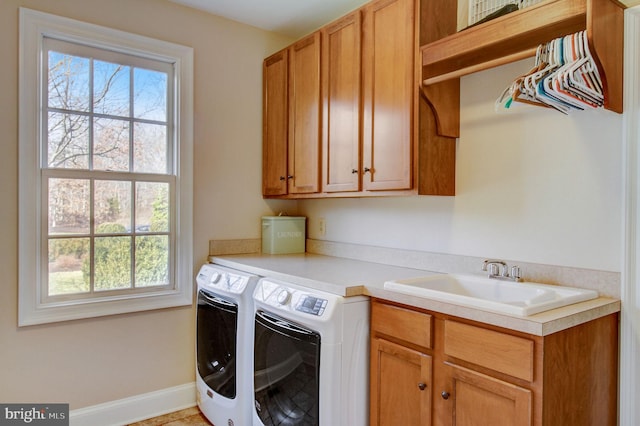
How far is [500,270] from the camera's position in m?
1.81

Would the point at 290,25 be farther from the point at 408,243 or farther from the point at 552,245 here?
the point at 552,245

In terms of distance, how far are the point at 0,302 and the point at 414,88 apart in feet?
7.51

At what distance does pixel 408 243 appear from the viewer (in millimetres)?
2297

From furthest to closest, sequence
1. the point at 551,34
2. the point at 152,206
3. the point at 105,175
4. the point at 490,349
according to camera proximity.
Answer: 1. the point at 152,206
2. the point at 105,175
3. the point at 551,34
4. the point at 490,349

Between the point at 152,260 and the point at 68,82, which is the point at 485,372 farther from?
the point at 68,82

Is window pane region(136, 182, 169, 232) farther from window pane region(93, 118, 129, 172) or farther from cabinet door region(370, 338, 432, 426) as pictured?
cabinet door region(370, 338, 432, 426)

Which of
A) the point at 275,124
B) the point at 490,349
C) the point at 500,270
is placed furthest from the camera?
the point at 275,124

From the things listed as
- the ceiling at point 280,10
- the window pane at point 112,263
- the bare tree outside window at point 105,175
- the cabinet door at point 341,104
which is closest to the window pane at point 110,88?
the bare tree outside window at point 105,175

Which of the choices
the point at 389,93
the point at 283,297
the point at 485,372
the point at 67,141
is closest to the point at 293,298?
the point at 283,297

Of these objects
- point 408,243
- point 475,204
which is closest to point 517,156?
point 475,204

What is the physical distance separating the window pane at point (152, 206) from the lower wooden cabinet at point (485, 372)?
5.00 ft

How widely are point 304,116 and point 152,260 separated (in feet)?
4.24

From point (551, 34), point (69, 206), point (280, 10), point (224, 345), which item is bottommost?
point (224, 345)

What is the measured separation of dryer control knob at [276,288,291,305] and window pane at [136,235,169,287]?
104 centimetres
